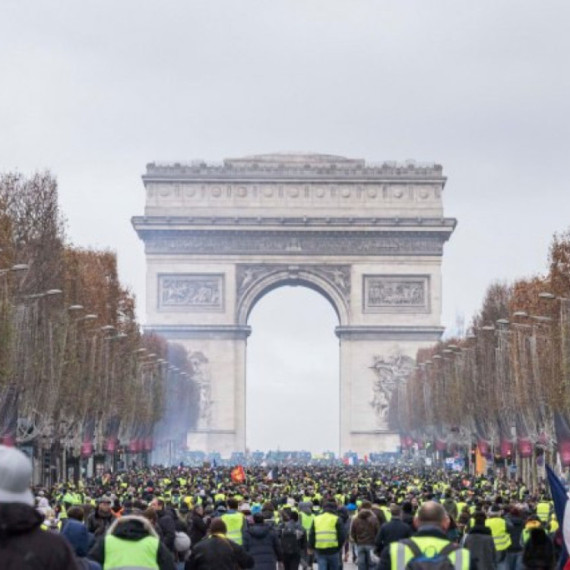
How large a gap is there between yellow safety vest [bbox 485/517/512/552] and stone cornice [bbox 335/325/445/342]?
88.3 meters

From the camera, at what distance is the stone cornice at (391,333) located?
113m

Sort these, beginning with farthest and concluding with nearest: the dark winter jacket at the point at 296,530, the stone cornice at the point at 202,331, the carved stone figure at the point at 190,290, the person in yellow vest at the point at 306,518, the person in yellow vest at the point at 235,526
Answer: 1. the carved stone figure at the point at 190,290
2. the stone cornice at the point at 202,331
3. the person in yellow vest at the point at 306,518
4. the dark winter jacket at the point at 296,530
5. the person in yellow vest at the point at 235,526

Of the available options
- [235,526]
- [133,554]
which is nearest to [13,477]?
[133,554]

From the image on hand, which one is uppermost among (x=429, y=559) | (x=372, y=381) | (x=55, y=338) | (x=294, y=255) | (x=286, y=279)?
(x=294, y=255)

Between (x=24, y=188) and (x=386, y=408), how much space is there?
199 feet

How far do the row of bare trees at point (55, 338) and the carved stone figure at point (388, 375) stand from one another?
35863mm

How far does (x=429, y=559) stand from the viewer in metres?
11.1

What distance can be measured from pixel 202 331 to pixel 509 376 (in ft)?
142

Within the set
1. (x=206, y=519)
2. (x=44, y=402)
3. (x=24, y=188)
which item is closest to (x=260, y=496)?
(x=206, y=519)

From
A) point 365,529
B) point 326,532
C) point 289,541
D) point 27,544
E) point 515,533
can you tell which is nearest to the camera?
point 27,544

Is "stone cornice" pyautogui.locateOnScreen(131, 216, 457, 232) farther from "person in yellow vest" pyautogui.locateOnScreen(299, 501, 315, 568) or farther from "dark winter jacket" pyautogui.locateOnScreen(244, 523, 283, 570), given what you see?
"dark winter jacket" pyautogui.locateOnScreen(244, 523, 283, 570)

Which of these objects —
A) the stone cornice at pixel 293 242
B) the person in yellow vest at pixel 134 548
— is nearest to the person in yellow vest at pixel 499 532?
the person in yellow vest at pixel 134 548

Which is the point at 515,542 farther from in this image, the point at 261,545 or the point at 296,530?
the point at 261,545

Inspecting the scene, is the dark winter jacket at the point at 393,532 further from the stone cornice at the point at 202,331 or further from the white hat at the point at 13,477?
the stone cornice at the point at 202,331
